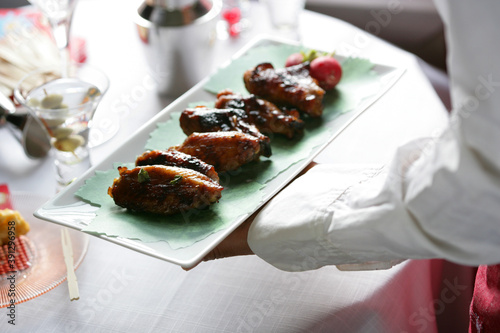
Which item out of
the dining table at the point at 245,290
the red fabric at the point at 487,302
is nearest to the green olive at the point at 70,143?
the dining table at the point at 245,290

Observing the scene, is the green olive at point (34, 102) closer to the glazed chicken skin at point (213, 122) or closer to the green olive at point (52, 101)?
the green olive at point (52, 101)

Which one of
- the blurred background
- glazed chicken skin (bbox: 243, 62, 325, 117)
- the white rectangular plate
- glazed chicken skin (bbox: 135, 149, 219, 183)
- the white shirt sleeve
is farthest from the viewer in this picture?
the blurred background

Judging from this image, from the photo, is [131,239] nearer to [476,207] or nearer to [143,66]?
[476,207]

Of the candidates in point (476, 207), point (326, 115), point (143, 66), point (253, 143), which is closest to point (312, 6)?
point (143, 66)

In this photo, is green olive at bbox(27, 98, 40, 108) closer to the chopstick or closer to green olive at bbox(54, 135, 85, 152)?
green olive at bbox(54, 135, 85, 152)

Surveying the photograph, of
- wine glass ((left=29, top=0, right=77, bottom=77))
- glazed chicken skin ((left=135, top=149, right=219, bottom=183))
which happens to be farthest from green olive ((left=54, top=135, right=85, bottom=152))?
wine glass ((left=29, top=0, right=77, bottom=77))

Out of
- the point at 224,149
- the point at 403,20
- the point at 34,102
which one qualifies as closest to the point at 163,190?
the point at 224,149

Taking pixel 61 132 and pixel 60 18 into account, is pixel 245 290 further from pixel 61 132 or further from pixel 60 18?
pixel 60 18
